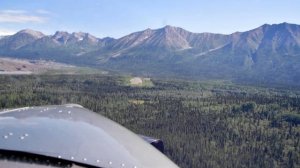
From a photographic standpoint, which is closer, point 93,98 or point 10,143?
point 10,143

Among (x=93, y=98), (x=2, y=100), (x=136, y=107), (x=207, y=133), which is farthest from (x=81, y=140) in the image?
(x=93, y=98)

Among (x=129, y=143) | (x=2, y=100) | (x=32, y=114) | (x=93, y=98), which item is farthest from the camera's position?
(x=93, y=98)

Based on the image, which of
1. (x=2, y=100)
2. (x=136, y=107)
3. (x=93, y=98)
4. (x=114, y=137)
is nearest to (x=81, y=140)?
(x=114, y=137)

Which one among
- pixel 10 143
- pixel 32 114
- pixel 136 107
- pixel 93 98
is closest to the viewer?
pixel 10 143

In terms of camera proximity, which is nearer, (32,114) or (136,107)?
(32,114)

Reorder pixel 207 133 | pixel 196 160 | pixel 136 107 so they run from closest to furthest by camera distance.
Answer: pixel 196 160, pixel 207 133, pixel 136 107

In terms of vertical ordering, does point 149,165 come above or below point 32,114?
below

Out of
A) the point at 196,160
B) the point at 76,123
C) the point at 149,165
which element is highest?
the point at 76,123

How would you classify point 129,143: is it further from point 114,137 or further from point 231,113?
point 231,113

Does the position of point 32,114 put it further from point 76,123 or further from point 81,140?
point 81,140
